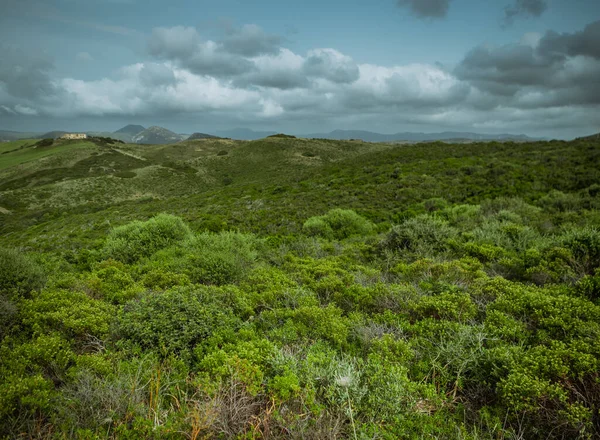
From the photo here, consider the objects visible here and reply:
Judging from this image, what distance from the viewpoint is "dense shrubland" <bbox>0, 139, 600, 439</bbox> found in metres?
2.92

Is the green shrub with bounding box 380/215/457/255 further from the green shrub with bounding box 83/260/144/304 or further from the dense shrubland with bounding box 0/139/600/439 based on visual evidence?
the green shrub with bounding box 83/260/144/304

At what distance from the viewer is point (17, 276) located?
5.29 meters

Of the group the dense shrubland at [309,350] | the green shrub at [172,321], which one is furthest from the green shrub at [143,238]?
the green shrub at [172,321]

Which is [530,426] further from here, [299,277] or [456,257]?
[456,257]

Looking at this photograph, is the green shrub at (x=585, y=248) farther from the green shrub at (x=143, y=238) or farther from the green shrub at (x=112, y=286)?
the green shrub at (x=143, y=238)

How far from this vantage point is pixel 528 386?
3176mm

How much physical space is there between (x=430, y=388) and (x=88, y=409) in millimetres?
3647

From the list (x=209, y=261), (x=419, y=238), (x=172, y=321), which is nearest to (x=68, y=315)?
(x=172, y=321)

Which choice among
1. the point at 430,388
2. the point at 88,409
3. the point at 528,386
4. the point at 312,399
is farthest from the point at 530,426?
the point at 88,409

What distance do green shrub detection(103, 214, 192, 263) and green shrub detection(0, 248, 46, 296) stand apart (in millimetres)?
3588

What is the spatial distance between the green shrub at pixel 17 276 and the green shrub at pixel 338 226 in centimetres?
886

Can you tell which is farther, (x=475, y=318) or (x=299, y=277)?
(x=299, y=277)

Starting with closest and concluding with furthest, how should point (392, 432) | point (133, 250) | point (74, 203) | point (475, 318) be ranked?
point (392, 432) → point (475, 318) → point (133, 250) → point (74, 203)

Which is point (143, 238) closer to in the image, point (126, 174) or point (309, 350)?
point (309, 350)
